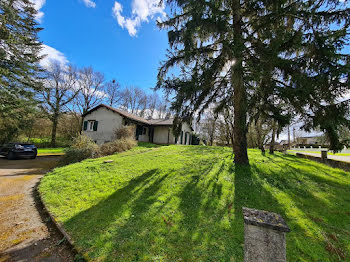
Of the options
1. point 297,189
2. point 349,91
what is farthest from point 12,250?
point 349,91

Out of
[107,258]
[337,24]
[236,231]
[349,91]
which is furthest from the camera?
[337,24]

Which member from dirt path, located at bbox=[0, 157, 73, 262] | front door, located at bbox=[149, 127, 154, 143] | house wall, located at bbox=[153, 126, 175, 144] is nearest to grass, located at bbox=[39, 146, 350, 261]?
dirt path, located at bbox=[0, 157, 73, 262]

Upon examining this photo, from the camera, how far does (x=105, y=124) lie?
57.6 ft

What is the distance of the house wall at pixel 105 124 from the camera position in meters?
16.9

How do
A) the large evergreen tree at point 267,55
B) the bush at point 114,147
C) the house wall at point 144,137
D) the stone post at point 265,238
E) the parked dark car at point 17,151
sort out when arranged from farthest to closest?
the house wall at point 144,137
the bush at point 114,147
the parked dark car at point 17,151
the large evergreen tree at point 267,55
the stone post at point 265,238

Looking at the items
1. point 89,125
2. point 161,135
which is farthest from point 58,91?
point 161,135

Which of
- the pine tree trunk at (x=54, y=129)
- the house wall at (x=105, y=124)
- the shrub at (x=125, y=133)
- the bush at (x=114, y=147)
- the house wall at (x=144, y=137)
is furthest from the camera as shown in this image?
the pine tree trunk at (x=54, y=129)

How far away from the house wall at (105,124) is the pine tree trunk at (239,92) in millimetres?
13574

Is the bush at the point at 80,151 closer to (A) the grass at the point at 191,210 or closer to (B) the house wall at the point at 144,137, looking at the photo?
(A) the grass at the point at 191,210

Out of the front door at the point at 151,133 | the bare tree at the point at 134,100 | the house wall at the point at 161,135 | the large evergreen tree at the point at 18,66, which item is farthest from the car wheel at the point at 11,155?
the bare tree at the point at 134,100

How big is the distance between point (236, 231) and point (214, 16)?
21.2 ft

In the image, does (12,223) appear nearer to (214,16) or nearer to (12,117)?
(214,16)

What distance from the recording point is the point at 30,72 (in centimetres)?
1255

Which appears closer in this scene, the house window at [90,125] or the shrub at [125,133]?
the shrub at [125,133]
